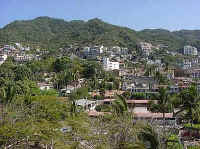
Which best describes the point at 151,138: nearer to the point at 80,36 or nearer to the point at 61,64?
the point at 61,64

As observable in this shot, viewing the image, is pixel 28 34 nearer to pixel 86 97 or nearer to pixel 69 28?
pixel 69 28

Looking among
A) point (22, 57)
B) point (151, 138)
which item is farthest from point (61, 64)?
point (151, 138)

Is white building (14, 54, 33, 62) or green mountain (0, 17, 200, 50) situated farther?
green mountain (0, 17, 200, 50)

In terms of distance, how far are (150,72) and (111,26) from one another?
63533 mm

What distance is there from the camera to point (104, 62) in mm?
67500

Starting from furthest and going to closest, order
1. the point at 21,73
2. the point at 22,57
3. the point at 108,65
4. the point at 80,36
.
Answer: the point at 80,36 < the point at 22,57 < the point at 108,65 < the point at 21,73

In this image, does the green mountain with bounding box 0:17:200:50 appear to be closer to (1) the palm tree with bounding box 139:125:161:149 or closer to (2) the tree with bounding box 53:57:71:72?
(2) the tree with bounding box 53:57:71:72

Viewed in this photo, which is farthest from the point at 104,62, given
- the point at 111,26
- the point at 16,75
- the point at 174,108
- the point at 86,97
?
the point at 111,26

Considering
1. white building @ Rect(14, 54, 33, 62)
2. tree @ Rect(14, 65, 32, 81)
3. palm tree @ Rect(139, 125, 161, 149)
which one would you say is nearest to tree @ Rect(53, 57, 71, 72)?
tree @ Rect(14, 65, 32, 81)

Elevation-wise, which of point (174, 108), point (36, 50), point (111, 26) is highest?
point (111, 26)

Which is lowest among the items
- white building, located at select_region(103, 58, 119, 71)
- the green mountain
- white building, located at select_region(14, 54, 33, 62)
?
white building, located at select_region(103, 58, 119, 71)

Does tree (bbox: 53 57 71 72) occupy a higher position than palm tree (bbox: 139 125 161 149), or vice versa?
tree (bbox: 53 57 71 72)

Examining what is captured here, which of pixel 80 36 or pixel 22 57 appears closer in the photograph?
pixel 22 57

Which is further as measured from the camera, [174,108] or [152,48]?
[152,48]
